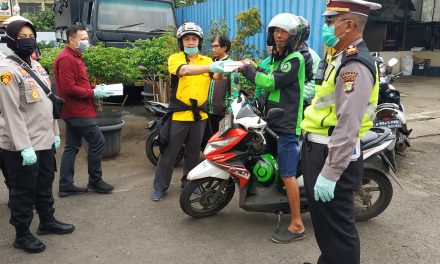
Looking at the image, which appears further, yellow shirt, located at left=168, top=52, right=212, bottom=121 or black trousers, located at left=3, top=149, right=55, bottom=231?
yellow shirt, located at left=168, top=52, right=212, bottom=121

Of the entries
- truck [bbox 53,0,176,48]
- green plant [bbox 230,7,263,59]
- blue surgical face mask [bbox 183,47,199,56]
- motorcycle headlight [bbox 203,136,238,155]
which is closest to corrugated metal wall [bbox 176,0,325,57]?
green plant [bbox 230,7,263,59]

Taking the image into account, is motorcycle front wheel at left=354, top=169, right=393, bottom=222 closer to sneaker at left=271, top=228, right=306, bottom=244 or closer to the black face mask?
sneaker at left=271, top=228, right=306, bottom=244

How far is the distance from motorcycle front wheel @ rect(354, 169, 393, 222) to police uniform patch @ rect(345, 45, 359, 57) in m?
1.76

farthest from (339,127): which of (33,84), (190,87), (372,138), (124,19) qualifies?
(124,19)

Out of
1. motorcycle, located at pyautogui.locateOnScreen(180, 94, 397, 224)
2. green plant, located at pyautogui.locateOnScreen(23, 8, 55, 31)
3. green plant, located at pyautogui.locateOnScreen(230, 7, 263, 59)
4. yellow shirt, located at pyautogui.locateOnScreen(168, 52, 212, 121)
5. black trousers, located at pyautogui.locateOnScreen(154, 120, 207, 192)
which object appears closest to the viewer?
motorcycle, located at pyautogui.locateOnScreen(180, 94, 397, 224)

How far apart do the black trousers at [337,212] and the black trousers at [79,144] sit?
101 inches

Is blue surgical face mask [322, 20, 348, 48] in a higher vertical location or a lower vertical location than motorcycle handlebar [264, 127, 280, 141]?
higher

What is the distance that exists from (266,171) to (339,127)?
1.45 meters

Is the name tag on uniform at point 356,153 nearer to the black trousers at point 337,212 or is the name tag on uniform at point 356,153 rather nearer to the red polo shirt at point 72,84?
the black trousers at point 337,212

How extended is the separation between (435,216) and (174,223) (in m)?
2.47

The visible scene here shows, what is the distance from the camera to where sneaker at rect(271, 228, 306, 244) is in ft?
10.5

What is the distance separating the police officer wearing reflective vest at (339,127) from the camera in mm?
1962

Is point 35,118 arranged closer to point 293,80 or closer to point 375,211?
point 293,80

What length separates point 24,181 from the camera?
290 cm
